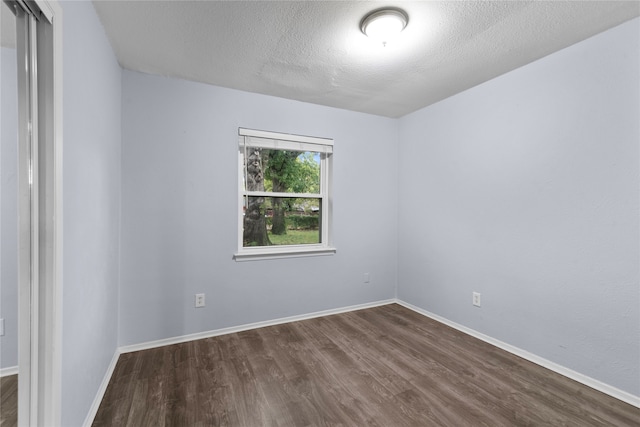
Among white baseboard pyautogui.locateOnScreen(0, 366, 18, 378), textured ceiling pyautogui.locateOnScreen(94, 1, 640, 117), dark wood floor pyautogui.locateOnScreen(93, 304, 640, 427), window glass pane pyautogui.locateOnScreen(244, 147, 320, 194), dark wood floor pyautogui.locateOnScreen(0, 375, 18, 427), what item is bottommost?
dark wood floor pyautogui.locateOnScreen(93, 304, 640, 427)

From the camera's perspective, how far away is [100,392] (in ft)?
6.15

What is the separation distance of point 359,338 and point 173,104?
9.13 ft

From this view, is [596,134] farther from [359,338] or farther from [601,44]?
[359,338]

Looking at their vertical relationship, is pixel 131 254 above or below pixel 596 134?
below

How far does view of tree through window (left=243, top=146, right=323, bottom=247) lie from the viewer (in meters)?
3.11

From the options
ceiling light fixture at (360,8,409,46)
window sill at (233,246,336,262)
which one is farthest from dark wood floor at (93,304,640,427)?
ceiling light fixture at (360,8,409,46)

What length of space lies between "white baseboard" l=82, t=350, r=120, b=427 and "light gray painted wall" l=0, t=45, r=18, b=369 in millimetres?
892

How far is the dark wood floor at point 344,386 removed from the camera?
5.66ft

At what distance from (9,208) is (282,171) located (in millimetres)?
2411

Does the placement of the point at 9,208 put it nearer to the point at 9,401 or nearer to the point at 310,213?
the point at 9,401

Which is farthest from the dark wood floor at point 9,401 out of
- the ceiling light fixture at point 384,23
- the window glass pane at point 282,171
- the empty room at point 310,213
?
the ceiling light fixture at point 384,23

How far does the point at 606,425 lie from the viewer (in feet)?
5.46

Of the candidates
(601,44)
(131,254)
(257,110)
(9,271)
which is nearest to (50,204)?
(9,271)

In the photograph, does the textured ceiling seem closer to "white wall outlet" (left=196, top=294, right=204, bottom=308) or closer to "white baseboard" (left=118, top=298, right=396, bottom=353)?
"white wall outlet" (left=196, top=294, right=204, bottom=308)
